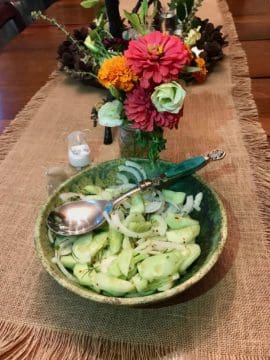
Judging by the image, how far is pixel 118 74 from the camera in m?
0.48

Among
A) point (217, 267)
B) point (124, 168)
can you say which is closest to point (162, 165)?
point (124, 168)

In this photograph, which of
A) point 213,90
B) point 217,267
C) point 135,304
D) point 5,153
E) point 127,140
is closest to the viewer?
point 135,304

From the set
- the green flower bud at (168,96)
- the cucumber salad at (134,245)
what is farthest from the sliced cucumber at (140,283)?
the green flower bud at (168,96)

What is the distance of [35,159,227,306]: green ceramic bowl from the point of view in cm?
43

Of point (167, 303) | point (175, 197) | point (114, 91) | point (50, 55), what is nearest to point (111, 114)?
point (114, 91)

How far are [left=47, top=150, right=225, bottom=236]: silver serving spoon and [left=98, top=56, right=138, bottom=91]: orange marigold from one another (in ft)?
0.48

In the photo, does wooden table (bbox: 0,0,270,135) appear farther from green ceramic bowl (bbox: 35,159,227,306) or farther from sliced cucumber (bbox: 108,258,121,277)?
sliced cucumber (bbox: 108,258,121,277)

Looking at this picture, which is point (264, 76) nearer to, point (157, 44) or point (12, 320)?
point (157, 44)

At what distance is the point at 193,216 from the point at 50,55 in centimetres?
79

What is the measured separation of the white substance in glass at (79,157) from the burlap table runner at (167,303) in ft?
0.19

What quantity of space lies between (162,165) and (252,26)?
0.87 meters

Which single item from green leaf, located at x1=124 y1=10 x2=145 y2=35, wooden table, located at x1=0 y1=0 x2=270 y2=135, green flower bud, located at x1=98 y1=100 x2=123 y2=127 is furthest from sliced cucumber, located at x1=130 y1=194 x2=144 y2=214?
wooden table, located at x1=0 y1=0 x2=270 y2=135

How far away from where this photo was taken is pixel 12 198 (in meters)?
0.68

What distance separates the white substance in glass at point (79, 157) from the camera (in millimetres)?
694
